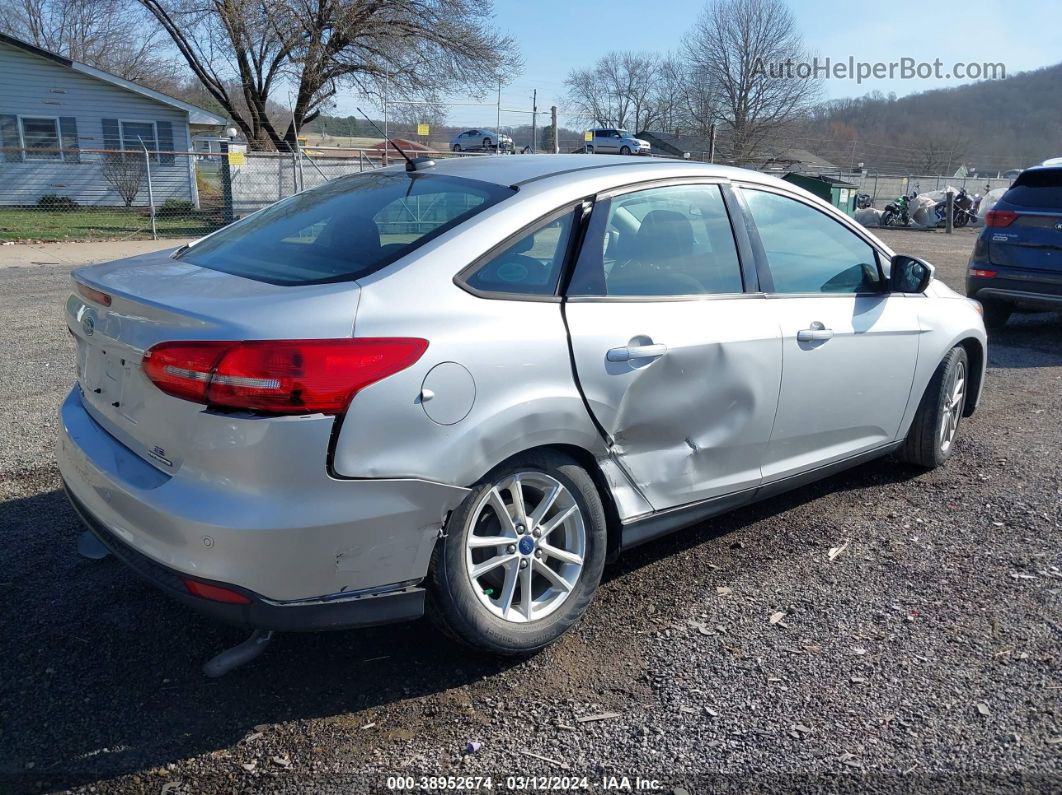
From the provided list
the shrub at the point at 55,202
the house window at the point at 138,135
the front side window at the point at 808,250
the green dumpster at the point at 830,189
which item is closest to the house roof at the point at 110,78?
the house window at the point at 138,135

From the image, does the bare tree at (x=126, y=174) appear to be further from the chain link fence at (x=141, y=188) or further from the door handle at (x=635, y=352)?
the door handle at (x=635, y=352)

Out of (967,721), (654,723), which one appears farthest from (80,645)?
(967,721)

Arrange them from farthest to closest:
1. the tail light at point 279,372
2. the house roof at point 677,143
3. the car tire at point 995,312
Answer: the house roof at point 677,143
the car tire at point 995,312
the tail light at point 279,372

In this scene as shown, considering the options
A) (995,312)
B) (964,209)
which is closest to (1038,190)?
(995,312)

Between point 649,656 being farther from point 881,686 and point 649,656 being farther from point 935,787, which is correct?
point 935,787

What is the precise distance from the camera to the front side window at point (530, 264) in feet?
9.05

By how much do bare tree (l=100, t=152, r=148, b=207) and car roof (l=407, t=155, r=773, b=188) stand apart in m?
24.2

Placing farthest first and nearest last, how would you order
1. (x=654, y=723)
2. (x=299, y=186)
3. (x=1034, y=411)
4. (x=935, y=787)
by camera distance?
(x=299, y=186) < (x=1034, y=411) < (x=654, y=723) < (x=935, y=787)

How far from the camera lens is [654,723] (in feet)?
8.56

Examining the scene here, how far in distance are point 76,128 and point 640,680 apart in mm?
28799

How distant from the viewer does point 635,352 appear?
299 centimetres

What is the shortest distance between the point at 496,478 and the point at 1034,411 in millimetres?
5102

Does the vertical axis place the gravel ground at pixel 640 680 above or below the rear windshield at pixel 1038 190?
below

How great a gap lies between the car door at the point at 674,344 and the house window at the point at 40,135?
2716 cm
